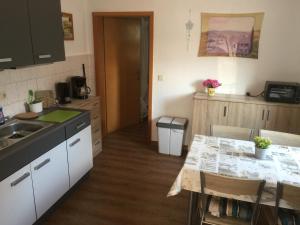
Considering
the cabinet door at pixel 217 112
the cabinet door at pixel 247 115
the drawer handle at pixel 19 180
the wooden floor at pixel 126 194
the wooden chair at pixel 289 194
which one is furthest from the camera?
the cabinet door at pixel 217 112

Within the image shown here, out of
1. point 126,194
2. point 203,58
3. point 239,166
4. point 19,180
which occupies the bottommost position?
point 126,194

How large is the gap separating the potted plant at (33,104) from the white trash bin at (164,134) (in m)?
1.62

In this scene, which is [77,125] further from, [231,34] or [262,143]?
[231,34]

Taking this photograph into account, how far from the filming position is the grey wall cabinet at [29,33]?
6.64 ft

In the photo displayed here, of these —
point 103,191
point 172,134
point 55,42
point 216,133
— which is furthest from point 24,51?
point 172,134

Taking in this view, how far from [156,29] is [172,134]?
155cm

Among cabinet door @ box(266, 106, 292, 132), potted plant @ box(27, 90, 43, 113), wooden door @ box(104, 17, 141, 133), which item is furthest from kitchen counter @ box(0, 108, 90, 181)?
cabinet door @ box(266, 106, 292, 132)

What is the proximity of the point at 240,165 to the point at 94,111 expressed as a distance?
2150 mm

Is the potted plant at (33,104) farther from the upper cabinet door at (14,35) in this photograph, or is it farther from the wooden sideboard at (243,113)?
the wooden sideboard at (243,113)

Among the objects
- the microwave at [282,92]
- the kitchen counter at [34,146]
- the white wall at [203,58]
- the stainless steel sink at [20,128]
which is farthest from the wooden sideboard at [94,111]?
the microwave at [282,92]

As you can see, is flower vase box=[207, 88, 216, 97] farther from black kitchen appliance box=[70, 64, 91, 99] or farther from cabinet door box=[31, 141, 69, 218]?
cabinet door box=[31, 141, 69, 218]

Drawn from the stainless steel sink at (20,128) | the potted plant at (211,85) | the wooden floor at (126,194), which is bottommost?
the wooden floor at (126,194)

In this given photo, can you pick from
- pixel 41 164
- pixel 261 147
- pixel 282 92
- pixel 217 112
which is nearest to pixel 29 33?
pixel 41 164

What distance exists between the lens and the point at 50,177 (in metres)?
2.33
